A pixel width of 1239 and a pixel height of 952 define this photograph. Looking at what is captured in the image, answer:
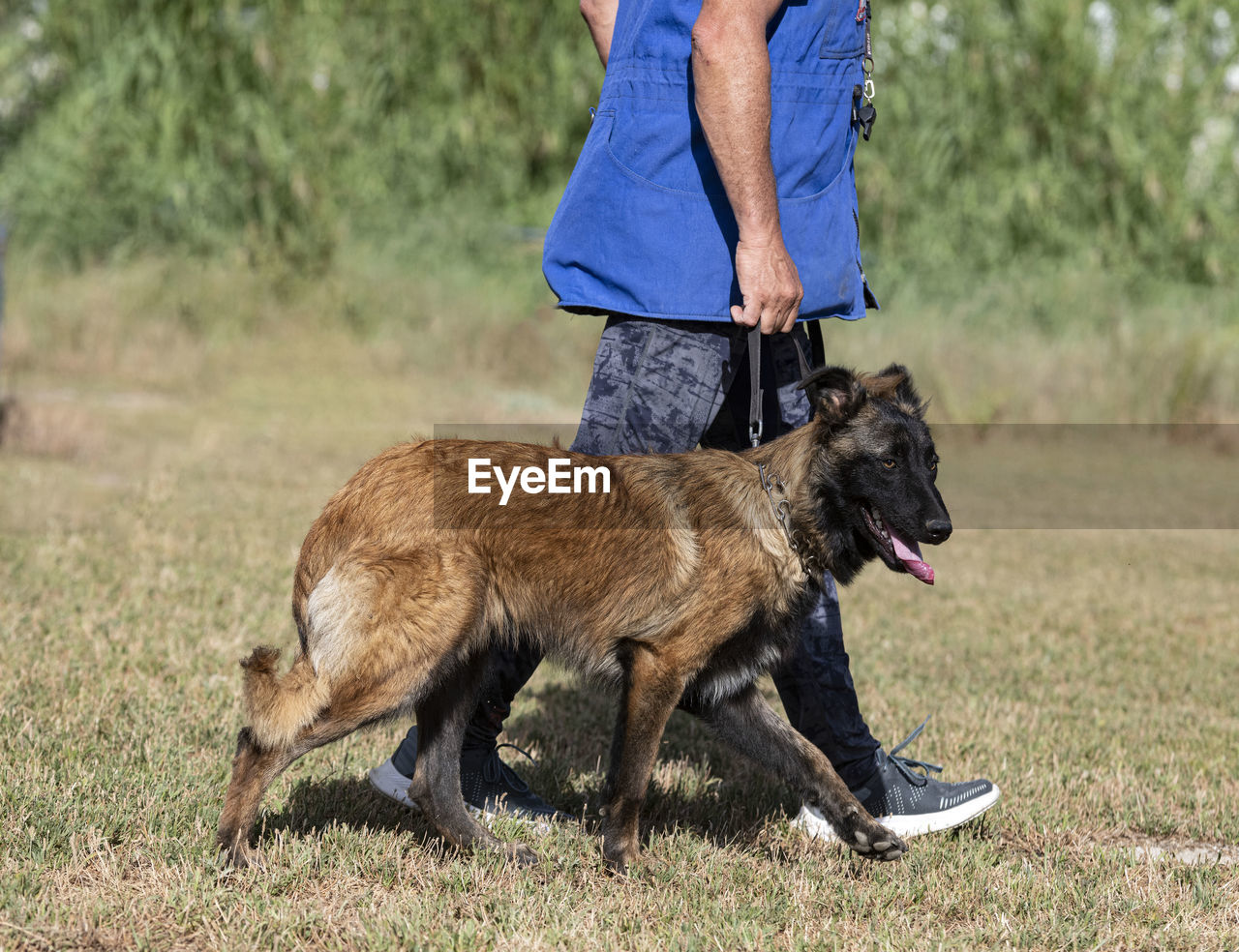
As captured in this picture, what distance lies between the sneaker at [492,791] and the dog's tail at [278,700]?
859 millimetres

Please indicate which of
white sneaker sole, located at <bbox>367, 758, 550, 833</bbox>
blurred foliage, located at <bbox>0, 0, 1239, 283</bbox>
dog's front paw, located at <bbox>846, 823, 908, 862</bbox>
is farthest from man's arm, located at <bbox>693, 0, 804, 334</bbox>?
blurred foliage, located at <bbox>0, 0, 1239, 283</bbox>

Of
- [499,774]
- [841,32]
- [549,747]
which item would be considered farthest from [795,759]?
[841,32]

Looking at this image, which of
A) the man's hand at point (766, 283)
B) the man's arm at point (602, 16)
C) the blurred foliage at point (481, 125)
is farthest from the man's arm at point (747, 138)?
the blurred foliage at point (481, 125)

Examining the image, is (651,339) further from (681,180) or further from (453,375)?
(453,375)

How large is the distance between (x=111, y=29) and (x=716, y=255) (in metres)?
15.2

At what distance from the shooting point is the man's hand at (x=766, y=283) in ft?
11.3

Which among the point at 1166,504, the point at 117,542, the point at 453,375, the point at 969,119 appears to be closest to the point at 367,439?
the point at 453,375

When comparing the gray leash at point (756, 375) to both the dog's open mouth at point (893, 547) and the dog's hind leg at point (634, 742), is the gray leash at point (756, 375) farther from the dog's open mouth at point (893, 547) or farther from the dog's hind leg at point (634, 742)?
the dog's hind leg at point (634, 742)

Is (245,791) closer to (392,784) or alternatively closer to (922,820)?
(392,784)

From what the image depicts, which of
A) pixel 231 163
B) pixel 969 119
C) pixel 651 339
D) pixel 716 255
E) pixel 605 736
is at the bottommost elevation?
pixel 605 736

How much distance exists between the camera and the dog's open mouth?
3422mm

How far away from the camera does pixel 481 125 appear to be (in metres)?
17.0

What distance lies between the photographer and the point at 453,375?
15516mm

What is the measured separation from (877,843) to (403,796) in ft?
4.72
